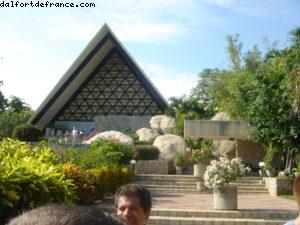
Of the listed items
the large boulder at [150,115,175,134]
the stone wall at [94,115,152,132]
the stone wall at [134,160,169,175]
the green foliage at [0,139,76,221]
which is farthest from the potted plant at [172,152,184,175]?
the green foliage at [0,139,76,221]

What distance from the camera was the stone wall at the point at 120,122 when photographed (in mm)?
33375

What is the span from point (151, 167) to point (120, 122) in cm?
1313

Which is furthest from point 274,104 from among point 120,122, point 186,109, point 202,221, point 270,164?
point 120,122

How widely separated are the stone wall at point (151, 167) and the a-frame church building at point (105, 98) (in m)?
12.2

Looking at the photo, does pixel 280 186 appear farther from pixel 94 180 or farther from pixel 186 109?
pixel 186 109

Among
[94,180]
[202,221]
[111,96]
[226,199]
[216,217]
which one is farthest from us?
[111,96]

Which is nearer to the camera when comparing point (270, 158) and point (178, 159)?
point (270, 158)

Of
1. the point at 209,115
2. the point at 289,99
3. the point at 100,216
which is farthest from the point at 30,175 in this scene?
the point at 209,115

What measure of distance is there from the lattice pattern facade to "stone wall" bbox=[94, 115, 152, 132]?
0.68 metres

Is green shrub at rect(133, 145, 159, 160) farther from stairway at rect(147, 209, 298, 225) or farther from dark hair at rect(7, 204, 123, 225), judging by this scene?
dark hair at rect(7, 204, 123, 225)

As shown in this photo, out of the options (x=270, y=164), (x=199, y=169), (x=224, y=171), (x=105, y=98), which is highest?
(x=105, y=98)

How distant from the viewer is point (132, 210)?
108 inches

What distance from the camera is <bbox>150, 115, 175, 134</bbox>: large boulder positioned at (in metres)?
29.8

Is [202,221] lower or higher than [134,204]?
lower
